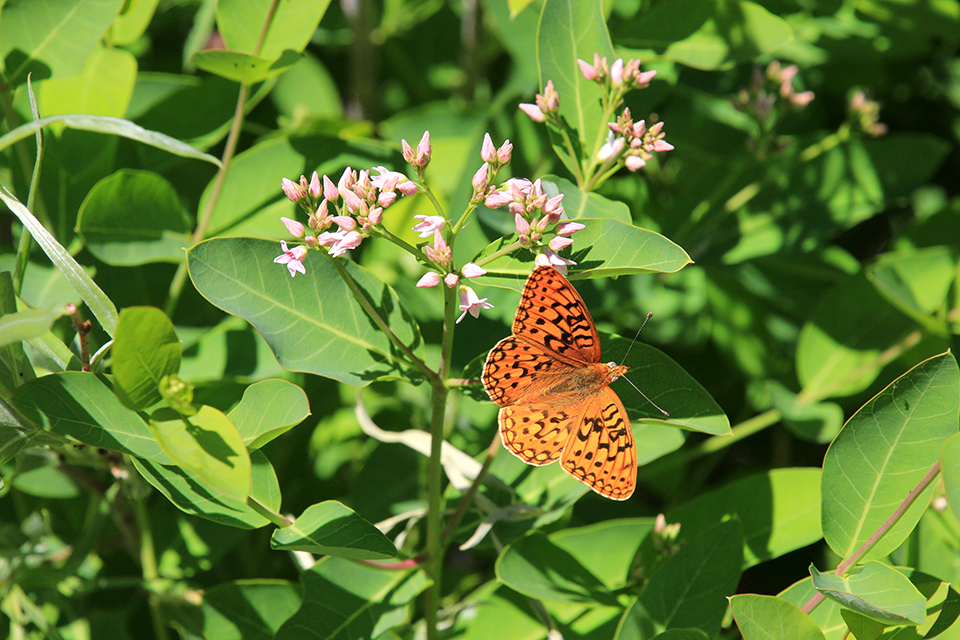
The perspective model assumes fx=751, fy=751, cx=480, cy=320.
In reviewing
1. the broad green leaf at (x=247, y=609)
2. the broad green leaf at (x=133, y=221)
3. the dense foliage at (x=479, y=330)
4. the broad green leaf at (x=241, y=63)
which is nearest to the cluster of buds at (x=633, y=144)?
the dense foliage at (x=479, y=330)

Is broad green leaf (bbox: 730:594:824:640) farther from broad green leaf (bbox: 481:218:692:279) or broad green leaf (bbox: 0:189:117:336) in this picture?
broad green leaf (bbox: 0:189:117:336)

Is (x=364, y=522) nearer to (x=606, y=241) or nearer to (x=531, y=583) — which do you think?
(x=531, y=583)

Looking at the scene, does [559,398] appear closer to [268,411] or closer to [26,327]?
[268,411]

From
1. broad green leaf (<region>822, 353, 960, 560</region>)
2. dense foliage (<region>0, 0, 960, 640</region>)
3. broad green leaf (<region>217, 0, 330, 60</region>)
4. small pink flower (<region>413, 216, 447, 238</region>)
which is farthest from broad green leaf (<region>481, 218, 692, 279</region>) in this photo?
broad green leaf (<region>217, 0, 330, 60</region>)

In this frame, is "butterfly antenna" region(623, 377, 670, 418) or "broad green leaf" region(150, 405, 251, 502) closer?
"broad green leaf" region(150, 405, 251, 502)

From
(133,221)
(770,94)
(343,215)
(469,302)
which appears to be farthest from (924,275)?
(133,221)

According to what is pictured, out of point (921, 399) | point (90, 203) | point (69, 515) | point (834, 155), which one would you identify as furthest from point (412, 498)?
point (834, 155)
